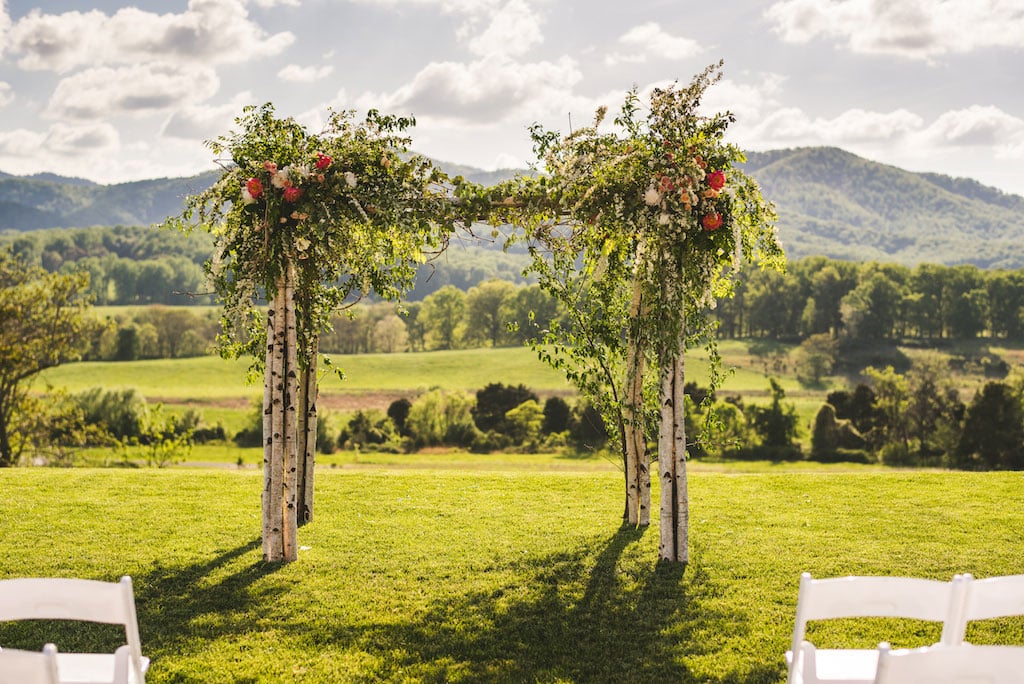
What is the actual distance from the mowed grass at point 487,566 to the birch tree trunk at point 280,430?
34cm

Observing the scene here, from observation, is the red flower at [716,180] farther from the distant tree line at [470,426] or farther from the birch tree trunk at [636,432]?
the distant tree line at [470,426]

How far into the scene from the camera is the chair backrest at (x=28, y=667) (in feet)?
9.92

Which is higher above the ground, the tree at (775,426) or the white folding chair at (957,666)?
the white folding chair at (957,666)

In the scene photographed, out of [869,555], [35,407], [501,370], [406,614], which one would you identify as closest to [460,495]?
[406,614]

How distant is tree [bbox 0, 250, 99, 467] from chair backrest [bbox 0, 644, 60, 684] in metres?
20.7

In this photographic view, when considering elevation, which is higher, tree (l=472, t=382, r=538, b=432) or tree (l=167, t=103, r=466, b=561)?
tree (l=167, t=103, r=466, b=561)

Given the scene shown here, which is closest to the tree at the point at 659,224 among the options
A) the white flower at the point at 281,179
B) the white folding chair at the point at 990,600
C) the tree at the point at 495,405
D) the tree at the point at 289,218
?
the tree at the point at 289,218

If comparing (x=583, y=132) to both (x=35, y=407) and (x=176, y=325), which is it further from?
(x=176, y=325)

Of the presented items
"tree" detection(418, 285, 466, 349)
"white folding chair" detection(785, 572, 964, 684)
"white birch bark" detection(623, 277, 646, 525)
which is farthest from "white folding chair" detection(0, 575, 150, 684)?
"tree" detection(418, 285, 466, 349)

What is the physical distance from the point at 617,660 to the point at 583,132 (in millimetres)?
5369

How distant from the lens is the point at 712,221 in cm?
764

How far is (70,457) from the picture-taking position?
2398 centimetres

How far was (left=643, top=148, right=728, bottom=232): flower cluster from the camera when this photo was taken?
299 inches

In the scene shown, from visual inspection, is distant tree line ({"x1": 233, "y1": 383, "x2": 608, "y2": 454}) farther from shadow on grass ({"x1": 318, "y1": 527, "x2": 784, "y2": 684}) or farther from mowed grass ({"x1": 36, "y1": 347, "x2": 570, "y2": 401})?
shadow on grass ({"x1": 318, "y1": 527, "x2": 784, "y2": 684})
